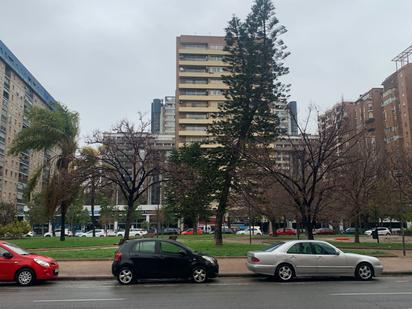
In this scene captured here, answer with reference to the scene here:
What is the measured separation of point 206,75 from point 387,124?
4102 centimetres

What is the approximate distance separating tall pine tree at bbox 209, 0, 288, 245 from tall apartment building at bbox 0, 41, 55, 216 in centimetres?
5243

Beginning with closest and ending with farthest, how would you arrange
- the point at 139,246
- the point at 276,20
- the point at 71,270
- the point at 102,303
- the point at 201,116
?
the point at 102,303
the point at 139,246
the point at 71,270
the point at 276,20
the point at 201,116

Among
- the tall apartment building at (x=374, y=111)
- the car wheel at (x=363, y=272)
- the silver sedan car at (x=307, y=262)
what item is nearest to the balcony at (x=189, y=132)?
the tall apartment building at (x=374, y=111)

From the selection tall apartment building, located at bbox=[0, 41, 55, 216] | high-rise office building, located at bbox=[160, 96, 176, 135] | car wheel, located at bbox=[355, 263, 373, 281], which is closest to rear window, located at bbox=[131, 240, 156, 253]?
car wheel, located at bbox=[355, 263, 373, 281]

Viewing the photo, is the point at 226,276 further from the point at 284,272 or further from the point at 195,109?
the point at 195,109

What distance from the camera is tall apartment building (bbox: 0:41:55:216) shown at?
74.8 metres

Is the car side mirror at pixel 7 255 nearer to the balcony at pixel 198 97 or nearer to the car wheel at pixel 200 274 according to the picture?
the car wheel at pixel 200 274

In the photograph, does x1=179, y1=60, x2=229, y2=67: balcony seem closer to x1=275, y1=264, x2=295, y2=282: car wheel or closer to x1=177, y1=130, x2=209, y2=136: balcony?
x1=177, y1=130, x2=209, y2=136: balcony

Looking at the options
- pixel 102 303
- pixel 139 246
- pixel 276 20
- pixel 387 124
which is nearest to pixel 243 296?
pixel 102 303

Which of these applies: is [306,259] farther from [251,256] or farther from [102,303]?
[102,303]

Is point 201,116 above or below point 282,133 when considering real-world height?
above

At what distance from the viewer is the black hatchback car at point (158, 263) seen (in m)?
13.3

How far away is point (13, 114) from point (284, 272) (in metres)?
78.3

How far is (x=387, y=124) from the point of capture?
9181 cm
